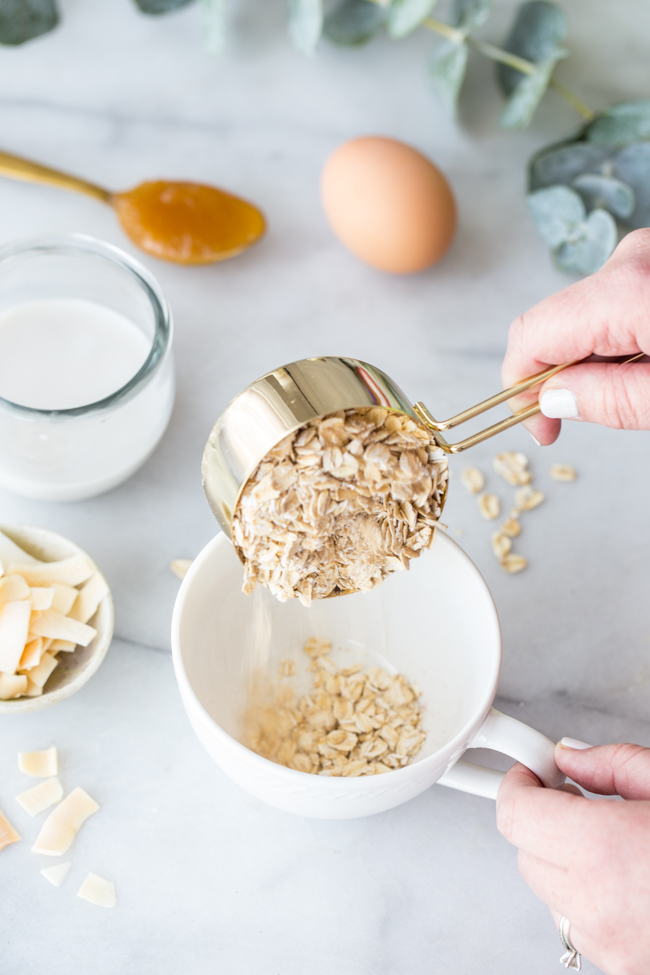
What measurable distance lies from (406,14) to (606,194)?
0.38m

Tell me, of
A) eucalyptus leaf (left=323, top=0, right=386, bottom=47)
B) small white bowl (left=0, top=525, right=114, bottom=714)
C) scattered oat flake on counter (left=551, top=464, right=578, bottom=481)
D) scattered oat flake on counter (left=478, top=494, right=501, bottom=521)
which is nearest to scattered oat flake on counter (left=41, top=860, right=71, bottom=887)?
small white bowl (left=0, top=525, right=114, bottom=714)

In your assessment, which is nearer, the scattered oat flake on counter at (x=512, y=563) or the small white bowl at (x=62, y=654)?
the small white bowl at (x=62, y=654)

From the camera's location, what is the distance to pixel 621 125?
1.13 meters

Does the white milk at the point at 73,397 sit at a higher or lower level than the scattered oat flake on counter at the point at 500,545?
higher

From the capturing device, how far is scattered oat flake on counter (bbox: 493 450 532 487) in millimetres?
998

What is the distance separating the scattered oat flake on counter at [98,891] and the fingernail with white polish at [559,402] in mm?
584

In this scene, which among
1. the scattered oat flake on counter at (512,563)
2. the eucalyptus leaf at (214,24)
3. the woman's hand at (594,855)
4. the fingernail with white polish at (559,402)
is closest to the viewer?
the woman's hand at (594,855)

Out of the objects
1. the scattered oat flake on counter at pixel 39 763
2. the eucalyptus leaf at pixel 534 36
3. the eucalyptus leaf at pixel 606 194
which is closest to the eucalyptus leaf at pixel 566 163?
the eucalyptus leaf at pixel 606 194

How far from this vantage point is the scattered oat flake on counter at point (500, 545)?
3.13 ft

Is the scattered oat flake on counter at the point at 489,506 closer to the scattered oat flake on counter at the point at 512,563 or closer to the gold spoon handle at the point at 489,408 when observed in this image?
the scattered oat flake on counter at the point at 512,563

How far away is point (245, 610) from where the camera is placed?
835 mm

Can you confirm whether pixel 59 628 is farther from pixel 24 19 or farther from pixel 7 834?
pixel 24 19

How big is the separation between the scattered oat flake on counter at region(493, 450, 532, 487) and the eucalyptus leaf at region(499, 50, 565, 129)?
50 centimetres

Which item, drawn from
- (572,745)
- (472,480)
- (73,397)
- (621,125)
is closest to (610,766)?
(572,745)
